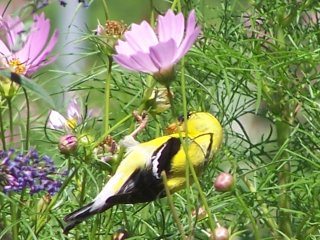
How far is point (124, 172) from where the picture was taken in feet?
2.38

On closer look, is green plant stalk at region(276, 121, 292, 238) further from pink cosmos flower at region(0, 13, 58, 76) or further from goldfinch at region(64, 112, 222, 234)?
pink cosmos flower at region(0, 13, 58, 76)

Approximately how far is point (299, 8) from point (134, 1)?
2.08 meters

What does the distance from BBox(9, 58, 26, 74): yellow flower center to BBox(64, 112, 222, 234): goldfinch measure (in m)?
0.09

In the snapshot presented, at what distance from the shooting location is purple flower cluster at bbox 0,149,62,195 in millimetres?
660

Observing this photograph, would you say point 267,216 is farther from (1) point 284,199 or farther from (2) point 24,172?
(2) point 24,172

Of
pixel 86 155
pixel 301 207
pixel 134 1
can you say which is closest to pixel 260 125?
pixel 301 207

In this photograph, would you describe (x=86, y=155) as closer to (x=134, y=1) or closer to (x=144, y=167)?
(x=144, y=167)

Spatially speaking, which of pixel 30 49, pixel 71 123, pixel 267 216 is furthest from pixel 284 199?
pixel 30 49

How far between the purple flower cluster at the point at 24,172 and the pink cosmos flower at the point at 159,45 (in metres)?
0.09

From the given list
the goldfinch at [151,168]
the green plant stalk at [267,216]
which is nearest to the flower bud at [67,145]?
the goldfinch at [151,168]

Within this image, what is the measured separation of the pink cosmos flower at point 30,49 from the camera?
0.69 m

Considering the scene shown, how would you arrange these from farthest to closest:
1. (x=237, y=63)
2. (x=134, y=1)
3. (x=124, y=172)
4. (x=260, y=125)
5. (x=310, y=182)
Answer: (x=134, y=1) → (x=260, y=125) → (x=237, y=63) → (x=310, y=182) → (x=124, y=172)

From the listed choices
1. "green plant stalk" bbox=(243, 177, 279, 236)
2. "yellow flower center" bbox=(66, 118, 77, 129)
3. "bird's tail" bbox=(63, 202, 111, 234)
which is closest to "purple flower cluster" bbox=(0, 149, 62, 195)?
"bird's tail" bbox=(63, 202, 111, 234)

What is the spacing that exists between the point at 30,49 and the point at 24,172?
107 millimetres
